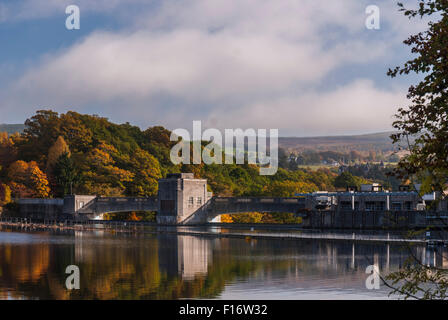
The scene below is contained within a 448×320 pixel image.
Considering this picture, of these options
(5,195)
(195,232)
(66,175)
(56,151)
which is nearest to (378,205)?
(195,232)

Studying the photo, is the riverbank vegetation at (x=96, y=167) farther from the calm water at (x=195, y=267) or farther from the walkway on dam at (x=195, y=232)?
the calm water at (x=195, y=267)

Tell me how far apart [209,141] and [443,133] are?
156m

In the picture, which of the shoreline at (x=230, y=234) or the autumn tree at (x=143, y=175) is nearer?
the shoreline at (x=230, y=234)

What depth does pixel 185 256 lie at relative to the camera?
59219mm

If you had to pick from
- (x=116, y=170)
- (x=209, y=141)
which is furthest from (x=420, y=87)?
(x=209, y=141)

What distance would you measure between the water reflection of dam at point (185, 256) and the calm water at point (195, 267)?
0.26 feet

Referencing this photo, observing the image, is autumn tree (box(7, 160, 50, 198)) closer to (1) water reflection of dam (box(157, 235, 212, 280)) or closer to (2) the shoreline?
(2) the shoreline

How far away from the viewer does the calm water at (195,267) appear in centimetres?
3781

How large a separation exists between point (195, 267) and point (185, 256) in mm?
8092

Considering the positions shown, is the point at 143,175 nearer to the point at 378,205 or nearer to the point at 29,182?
the point at 29,182

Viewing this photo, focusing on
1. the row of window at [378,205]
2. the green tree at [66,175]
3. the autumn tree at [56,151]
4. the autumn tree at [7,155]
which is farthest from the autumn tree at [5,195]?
the row of window at [378,205]

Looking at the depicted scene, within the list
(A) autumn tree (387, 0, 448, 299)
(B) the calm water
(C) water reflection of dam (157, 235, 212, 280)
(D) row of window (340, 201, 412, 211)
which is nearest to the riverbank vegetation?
(D) row of window (340, 201, 412, 211)

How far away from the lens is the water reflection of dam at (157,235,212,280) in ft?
160
